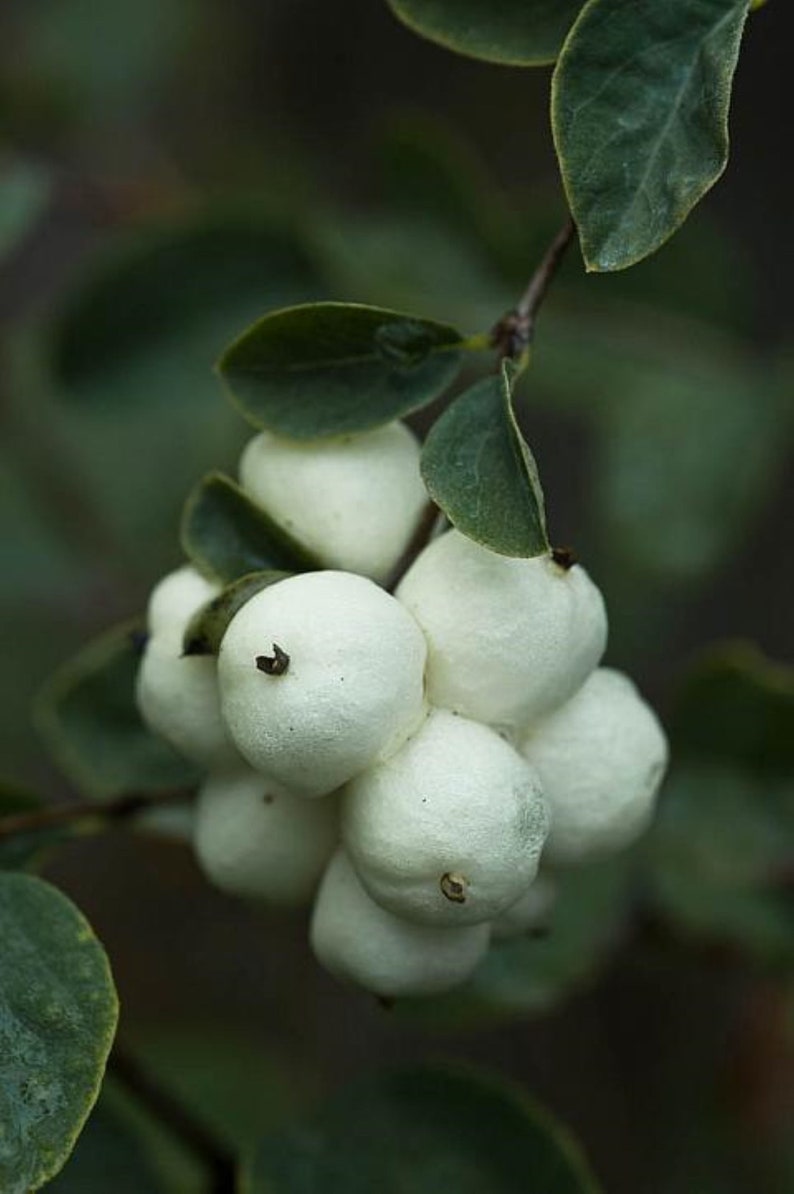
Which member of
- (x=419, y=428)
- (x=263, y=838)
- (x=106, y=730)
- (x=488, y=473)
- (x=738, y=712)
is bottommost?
(x=419, y=428)

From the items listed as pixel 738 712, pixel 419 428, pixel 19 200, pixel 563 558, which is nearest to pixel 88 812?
pixel 563 558

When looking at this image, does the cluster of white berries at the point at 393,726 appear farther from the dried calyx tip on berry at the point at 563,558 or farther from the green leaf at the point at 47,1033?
the green leaf at the point at 47,1033

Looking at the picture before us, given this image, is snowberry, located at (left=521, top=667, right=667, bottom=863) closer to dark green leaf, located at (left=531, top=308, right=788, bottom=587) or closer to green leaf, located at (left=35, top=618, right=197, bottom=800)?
green leaf, located at (left=35, top=618, right=197, bottom=800)

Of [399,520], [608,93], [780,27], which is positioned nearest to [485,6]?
[608,93]

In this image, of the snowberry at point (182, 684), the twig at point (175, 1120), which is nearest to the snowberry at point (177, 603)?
the snowberry at point (182, 684)

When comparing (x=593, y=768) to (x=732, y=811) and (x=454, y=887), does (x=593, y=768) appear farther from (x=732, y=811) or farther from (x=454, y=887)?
(x=732, y=811)

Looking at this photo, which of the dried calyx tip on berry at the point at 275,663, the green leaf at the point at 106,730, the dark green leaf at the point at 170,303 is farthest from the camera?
the dark green leaf at the point at 170,303
